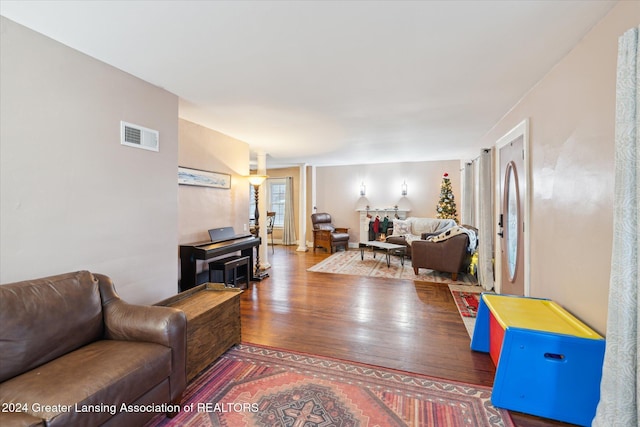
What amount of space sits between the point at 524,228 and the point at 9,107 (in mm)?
4294

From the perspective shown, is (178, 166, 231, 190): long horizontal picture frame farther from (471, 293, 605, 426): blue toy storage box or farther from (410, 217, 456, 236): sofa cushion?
(410, 217, 456, 236): sofa cushion

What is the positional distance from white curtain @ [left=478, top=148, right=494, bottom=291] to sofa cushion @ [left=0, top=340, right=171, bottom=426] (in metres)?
4.25

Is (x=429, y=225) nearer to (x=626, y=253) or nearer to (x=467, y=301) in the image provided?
(x=467, y=301)

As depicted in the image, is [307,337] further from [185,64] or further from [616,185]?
[185,64]

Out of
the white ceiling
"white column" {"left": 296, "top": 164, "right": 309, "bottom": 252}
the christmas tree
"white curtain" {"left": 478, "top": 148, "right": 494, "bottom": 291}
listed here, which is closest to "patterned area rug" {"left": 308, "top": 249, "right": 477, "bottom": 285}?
"white curtain" {"left": 478, "top": 148, "right": 494, "bottom": 291}

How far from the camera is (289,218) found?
29.1 ft

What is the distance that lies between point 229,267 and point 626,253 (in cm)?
381

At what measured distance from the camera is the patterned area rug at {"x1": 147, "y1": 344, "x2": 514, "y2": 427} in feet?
5.61

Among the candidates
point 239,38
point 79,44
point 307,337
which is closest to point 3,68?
point 79,44

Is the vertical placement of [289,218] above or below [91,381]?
above

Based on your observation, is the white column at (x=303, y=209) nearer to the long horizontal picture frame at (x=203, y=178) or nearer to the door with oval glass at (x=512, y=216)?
the long horizontal picture frame at (x=203, y=178)

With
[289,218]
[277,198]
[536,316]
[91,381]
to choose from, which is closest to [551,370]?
[536,316]

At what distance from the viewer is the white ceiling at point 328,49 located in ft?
5.47

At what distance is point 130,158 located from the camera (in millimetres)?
2516
